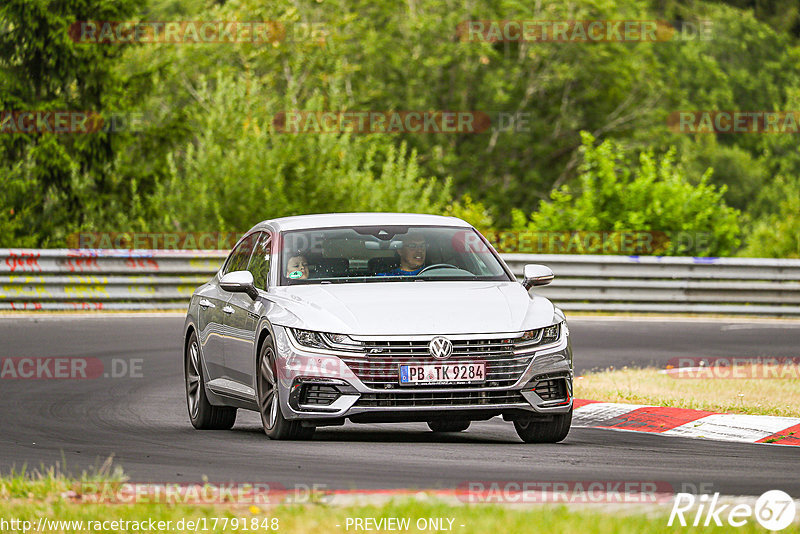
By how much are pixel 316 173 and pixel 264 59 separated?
2006 centimetres

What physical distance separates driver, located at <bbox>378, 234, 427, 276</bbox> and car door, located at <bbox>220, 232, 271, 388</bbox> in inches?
36.2

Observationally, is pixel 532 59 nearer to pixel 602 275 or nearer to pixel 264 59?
pixel 264 59

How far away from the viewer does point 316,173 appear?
3022 centimetres

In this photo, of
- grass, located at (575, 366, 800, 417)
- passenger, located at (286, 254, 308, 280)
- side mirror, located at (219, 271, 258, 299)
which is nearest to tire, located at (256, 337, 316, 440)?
side mirror, located at (219, 271, 258, 299)

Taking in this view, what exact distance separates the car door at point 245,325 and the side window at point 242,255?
34 centimetres

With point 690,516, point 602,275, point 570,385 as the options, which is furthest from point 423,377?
point 602,275

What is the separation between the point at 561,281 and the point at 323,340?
15.2 m

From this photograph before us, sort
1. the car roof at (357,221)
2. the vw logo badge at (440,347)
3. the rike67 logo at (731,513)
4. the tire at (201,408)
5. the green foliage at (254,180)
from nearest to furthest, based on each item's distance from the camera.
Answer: the rike67 logo at (731,513) → the vw logo badge at (440,347) → the car roof at (357,221) → the tire at (201,408) → the green foliage at (254,180)


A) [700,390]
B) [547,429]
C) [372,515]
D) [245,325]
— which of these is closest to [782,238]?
[700,390]

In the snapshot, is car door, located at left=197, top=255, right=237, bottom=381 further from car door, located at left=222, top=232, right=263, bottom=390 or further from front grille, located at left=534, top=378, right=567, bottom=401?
front grille, located at left=534, top=378, right=567, bottom=401

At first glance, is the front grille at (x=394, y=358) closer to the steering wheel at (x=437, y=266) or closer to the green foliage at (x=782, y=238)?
the steering wheel at (x=437, y=266)

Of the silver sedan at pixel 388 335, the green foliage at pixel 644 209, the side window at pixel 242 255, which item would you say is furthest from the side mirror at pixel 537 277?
the green foliage at pixel 644 209

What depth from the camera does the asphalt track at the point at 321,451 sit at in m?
8.21

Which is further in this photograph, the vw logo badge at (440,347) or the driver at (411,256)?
the driver at (411,256)
